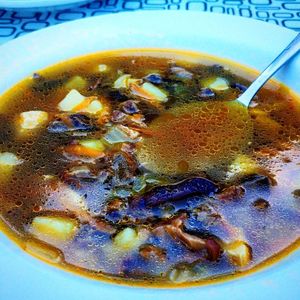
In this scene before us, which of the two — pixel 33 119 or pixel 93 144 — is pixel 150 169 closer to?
pixel 93 144

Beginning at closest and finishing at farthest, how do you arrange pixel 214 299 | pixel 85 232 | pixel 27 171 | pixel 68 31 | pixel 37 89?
1. pixel 214 299
2. pixel 85 232
3. pixel 27 171
4. pixel 37 89
5. pixel 68 31

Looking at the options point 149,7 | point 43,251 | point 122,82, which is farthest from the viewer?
point 149,7

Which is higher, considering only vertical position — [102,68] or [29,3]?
[29,3]

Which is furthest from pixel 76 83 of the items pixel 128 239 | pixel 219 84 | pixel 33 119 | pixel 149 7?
pixel 128 239

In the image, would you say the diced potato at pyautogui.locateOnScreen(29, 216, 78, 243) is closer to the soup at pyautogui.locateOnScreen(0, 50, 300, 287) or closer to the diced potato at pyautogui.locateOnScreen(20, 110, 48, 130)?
the soup at pyautogui.locateOnScreen(0, 50, 300, 287)

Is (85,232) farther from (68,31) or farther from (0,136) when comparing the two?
(68,31)

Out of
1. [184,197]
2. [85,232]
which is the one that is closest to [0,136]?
[85,232]

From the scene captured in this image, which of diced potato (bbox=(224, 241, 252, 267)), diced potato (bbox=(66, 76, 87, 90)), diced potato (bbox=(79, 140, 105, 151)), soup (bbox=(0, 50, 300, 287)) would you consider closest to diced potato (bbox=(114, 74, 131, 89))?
soup (bbox=(0, 50, 300, 287))
